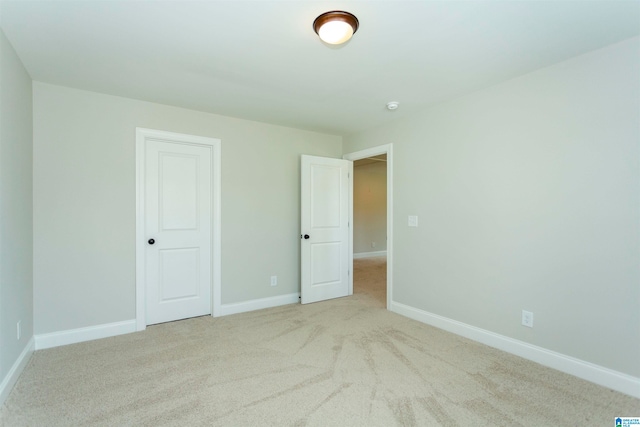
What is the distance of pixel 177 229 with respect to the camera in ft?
11.7

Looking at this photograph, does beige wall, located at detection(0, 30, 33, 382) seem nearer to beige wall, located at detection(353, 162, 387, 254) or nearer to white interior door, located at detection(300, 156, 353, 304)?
white interior door, located at detection(300, 156, 353, 304)

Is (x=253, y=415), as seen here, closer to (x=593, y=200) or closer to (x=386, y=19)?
(x=386, y=19)

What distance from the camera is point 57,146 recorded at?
9.52ft

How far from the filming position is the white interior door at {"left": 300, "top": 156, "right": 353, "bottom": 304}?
4.23 metres

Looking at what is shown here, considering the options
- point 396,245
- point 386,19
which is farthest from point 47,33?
point 396,245

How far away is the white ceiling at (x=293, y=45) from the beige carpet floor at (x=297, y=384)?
7.90 ft

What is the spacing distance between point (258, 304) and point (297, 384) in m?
1.90

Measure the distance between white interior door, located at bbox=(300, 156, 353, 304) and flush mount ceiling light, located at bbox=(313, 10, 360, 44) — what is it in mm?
2318

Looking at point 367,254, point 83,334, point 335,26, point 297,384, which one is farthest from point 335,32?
point 367,254

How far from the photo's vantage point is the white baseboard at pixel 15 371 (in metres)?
2.02

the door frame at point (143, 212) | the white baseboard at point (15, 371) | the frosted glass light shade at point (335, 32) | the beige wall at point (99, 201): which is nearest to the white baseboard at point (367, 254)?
the beige wall at point (99, 201)

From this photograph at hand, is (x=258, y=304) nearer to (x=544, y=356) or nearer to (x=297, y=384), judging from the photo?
(x=297, y=384)

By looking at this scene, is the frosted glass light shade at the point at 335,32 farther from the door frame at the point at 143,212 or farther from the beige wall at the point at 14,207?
the door frame at the point at 143,212

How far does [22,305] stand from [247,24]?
278cm
